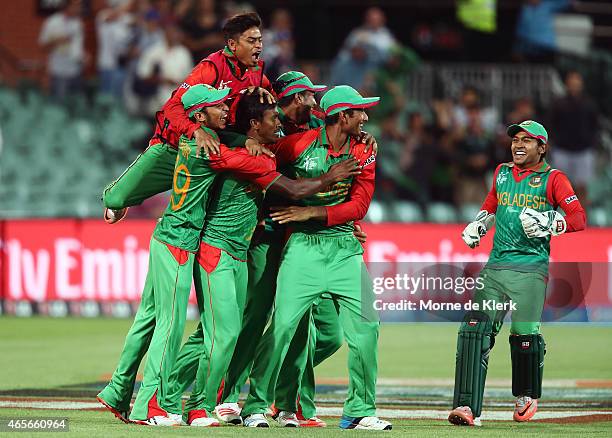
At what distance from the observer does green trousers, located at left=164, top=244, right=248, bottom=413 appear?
28.2 feet

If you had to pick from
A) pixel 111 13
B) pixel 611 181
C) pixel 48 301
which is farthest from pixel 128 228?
pixel 611 181

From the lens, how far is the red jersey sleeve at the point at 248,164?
8516mm

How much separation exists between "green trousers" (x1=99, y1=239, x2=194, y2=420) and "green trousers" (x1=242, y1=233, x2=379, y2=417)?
62 centimetres

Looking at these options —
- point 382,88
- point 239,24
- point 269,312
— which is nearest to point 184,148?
point 239,24

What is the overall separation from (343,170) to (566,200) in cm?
181

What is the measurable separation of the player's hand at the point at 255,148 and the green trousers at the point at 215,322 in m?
0.72

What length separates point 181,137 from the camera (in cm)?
873

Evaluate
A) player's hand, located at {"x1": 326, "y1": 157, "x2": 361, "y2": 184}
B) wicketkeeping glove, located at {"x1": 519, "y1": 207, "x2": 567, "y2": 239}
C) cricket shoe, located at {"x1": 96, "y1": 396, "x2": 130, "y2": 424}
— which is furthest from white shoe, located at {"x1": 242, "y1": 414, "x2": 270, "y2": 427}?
wicketkeeping glove, located at {"x1": 519, "y1": 207, "x2": 567, "y2": 239}

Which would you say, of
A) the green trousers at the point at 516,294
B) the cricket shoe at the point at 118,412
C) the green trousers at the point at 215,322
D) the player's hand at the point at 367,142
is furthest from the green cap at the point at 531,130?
the cricket shoe at the point at 118,412

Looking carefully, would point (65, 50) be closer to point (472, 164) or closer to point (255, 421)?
point (472, 164)

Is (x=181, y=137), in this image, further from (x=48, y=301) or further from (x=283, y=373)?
(x=48, y=301)

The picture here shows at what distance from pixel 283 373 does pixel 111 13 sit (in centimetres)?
1503

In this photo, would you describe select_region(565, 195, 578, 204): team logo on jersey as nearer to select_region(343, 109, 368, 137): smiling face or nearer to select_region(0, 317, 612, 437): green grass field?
select_region(0, 317, 612, 437): green grass field

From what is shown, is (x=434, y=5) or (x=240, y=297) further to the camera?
(x=434, y=5)
